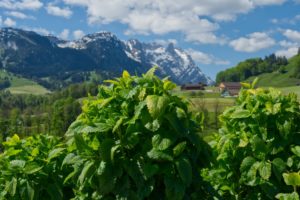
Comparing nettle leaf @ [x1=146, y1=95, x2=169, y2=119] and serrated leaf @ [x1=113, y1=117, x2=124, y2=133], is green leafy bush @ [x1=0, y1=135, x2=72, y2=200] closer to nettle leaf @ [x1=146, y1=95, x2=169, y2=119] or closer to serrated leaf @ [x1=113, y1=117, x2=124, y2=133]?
serrated leaf @ [x1=113, y1=117, x2=124, y2=133]

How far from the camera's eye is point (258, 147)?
695cm

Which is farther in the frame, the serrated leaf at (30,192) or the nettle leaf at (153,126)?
the serrated leaf at (30,192)

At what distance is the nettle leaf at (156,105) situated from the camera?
17.6 feet

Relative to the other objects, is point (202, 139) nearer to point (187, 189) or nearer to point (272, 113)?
point (187, 189)

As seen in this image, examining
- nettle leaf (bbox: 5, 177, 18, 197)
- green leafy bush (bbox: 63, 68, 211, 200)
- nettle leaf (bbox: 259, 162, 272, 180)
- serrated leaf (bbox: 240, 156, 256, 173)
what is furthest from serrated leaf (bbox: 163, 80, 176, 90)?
nettle leaf (bbox: 5, 177, 18, 197)

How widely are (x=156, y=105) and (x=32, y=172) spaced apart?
2.21 metres

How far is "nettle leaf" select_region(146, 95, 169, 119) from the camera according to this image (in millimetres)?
5375

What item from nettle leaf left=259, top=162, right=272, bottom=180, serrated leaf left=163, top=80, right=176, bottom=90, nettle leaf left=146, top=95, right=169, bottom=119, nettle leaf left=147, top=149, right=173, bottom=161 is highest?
serrated leaf left=163, top=80, right=176, bottom=90

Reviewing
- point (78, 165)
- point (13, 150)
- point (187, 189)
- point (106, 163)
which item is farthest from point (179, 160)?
point (13, 150)

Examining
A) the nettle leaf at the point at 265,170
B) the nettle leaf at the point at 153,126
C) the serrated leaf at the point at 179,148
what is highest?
the nettle leaf at the point at 153,126

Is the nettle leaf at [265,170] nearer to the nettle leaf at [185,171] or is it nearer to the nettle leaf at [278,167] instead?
the nettle leaf at [278,167]

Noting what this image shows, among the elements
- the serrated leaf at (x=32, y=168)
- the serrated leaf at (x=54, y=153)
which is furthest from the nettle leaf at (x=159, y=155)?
the serrated leaf at (x=32, y=168)

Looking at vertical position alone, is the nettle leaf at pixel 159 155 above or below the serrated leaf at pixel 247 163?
above

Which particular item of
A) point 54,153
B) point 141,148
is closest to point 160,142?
point 141,148
